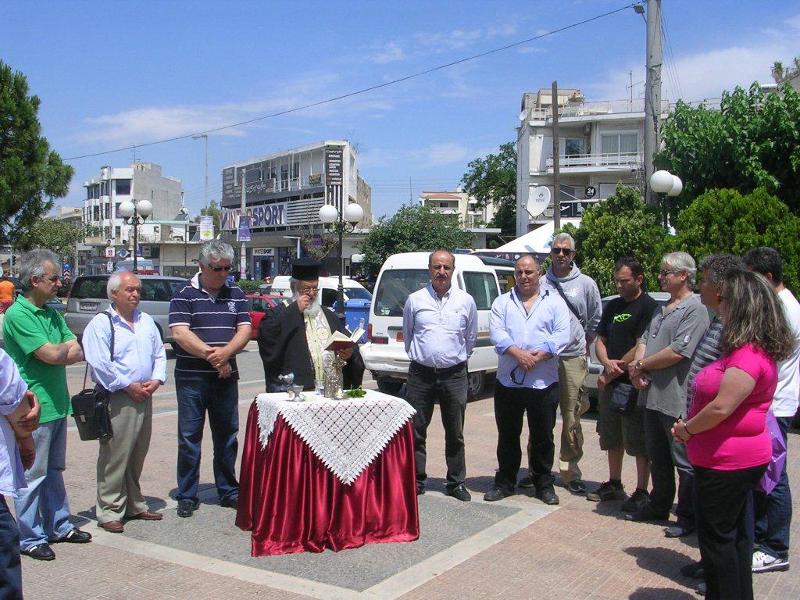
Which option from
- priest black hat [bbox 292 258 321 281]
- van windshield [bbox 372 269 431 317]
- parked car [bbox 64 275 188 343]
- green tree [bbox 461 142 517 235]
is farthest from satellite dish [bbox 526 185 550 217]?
green tree [bbox 461 142 517 235]

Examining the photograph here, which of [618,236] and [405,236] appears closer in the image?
[618,236]

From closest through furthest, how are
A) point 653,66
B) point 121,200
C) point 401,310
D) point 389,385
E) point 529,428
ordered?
point 529,428 → point 401,310 → point 389,385 → point 653,66 → point 121,200

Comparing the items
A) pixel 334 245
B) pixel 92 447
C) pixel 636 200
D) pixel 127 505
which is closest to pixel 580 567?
pixel 127 505

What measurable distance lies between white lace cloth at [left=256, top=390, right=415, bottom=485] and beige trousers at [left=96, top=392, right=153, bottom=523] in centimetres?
95

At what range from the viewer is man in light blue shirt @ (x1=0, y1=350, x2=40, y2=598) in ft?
11.3

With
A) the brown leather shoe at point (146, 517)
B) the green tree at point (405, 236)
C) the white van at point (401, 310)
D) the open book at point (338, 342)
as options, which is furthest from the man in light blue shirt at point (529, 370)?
the green tree at point (405, 236)

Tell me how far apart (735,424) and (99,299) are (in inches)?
641

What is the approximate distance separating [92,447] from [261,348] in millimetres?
3739

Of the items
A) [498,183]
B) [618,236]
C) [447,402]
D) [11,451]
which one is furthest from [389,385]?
[498,183]

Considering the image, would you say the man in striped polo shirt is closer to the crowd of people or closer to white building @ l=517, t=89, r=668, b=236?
the crowd of people

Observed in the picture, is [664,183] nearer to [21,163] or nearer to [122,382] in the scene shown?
[122,382]

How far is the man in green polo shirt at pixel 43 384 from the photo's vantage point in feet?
16.8

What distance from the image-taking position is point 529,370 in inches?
249

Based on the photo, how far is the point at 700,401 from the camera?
401 centimetres
